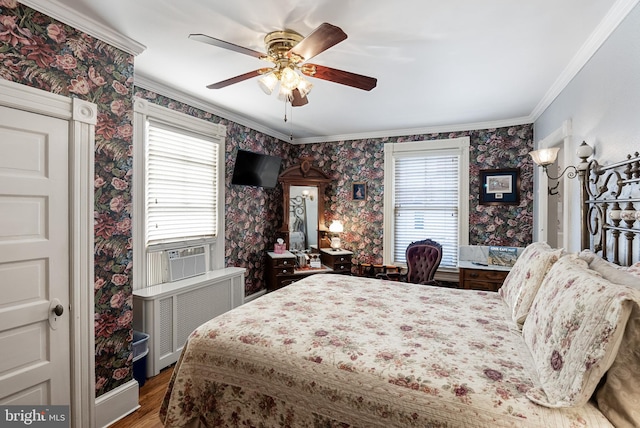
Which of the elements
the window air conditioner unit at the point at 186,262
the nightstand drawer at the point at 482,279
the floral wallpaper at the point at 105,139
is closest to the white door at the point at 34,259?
the floral wallpaper at the point at 105,139

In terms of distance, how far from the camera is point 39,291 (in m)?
1.83

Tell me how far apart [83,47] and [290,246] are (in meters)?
3.46

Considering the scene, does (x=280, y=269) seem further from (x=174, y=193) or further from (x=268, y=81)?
(x=268, y=81)

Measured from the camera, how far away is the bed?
1.03m

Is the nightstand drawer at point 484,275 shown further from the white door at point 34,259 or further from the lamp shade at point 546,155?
the white door at point 34,259

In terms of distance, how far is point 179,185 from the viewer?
11.1 feet

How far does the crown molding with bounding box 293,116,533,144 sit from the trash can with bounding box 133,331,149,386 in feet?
12.1

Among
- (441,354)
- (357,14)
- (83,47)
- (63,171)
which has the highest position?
(357,14)

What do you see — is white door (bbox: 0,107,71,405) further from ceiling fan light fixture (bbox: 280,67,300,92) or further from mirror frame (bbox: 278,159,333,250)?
mirror frame (bbox: 278,159,333,250)

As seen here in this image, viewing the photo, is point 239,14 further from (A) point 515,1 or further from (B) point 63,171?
(A) point 515,1

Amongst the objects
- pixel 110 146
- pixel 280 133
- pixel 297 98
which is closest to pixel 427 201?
pixel 280 133

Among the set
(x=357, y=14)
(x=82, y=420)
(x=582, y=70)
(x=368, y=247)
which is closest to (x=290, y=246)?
(x=368, y=247)

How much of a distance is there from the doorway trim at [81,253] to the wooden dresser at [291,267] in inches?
98.6

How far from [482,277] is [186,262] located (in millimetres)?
3273
